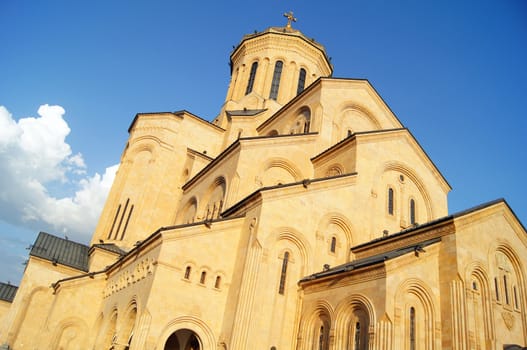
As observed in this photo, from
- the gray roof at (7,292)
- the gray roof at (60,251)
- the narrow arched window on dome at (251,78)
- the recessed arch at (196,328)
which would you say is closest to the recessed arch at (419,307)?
the recessed arch at (196,328)

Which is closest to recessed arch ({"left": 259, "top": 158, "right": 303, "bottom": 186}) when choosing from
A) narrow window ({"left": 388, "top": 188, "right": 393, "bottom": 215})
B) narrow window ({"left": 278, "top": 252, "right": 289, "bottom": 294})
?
narrow window ({"left": 388, "top": 188, "right": 393, "bottom": 215})

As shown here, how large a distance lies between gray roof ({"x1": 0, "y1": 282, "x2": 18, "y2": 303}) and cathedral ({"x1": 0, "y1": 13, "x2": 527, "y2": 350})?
8.00 m

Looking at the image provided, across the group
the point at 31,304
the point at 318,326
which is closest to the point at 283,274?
the point at 318,326

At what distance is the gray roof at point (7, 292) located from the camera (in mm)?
30203

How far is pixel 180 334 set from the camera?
17.2 m

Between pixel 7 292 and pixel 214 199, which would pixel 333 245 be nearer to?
pixel 214 199

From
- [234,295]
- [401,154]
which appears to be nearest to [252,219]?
[234,295]

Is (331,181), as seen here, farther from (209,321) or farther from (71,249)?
(71,249)

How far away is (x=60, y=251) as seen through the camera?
1008 inches

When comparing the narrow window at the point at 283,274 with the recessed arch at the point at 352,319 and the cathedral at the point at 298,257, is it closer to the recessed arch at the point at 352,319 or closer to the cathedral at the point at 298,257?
the cathedral at the point at 298,257

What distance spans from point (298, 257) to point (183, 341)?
585cm

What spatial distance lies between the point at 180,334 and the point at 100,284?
6.16 metres

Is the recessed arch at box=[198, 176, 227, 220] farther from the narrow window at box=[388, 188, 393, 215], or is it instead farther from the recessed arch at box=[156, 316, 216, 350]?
the narrow window at box=[388, 188, 393, 215]

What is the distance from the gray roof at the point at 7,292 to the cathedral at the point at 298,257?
8000mm
